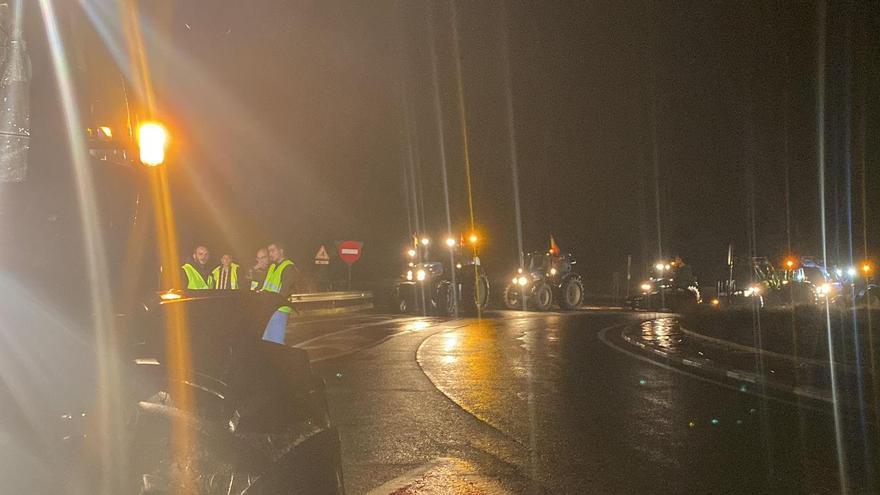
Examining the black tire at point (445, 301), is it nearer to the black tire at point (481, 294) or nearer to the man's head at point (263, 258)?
the black tire at point (481, 294)

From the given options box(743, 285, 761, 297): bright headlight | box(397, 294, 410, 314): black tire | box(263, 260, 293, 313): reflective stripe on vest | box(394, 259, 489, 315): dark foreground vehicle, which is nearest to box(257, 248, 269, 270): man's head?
box(263, 260, 293, 313): reflective stripe on vest

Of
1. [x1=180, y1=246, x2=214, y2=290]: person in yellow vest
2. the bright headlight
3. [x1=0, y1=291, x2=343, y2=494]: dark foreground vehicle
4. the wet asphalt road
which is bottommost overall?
the bright headlight

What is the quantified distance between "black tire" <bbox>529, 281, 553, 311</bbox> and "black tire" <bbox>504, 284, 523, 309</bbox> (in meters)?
0.64

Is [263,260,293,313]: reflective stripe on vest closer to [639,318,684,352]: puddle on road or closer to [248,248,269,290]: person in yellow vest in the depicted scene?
[248,248,269,290]: person in yellow vest

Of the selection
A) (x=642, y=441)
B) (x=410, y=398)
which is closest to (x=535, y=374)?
(x=410, y=398)

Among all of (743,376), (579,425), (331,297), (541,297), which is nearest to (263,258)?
(579,425)

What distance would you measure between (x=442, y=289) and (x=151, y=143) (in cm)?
2506

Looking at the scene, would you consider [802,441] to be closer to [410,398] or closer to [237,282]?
[410,398]

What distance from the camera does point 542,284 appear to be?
30328mm

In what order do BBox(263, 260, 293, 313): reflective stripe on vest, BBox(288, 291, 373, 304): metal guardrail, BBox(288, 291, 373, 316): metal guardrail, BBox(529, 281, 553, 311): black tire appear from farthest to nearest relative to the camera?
1. BBox(529, 281, 553, 311): black tire
2. BBox(288, 291, 373, 316): metal guardrail
3. BBox(288, 291, 373, 304): metal guardrail
4. BBox(263, 260, 293, 313): reflective stripe on vest

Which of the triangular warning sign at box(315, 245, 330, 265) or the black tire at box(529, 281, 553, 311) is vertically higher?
the triangular warning sign at box(315, 245, 330, 265)

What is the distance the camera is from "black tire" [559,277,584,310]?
30891 millimetres

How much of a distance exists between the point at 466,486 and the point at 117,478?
3.83 metres

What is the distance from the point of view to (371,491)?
5.86 m
